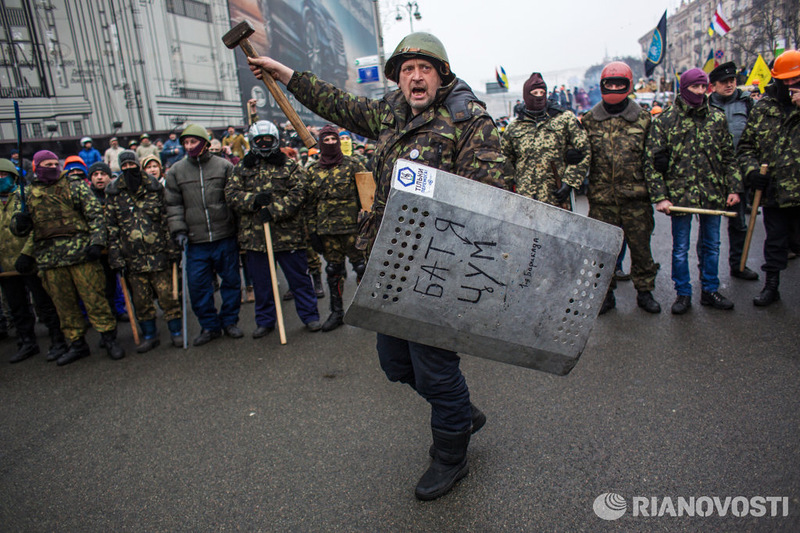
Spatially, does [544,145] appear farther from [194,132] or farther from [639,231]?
[194,132]

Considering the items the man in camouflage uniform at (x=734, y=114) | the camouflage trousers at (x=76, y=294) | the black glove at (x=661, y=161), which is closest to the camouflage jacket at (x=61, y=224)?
the camouflage trousers at (x=76, y=294)

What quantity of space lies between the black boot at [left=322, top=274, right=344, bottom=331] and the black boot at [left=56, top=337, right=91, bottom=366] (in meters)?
2.42

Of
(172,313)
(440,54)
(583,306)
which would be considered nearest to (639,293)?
(583,306)

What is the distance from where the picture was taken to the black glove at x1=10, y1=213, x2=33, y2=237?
4.75 m

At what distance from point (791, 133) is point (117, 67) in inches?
724

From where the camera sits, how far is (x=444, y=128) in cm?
228

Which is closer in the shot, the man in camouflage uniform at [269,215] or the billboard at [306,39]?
the man in camouflage uniform at [269,215]

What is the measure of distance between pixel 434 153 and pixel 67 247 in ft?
14.0

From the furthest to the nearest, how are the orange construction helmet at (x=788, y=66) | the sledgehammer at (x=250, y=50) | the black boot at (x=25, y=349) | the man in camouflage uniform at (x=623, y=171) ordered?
the black boot at (x=25, y=349), the man in camouflage uniform at (x=623, y=171), the orange construction helmet at (x=788, y=66), the sledgehammer at (x=250, y=50)

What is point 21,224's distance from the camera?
4766mm

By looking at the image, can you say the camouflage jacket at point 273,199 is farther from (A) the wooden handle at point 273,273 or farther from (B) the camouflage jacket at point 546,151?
(B) the camouflage jacket at point 546,151

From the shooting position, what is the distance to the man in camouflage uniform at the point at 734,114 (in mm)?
5473

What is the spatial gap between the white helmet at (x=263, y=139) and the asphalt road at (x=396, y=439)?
2027mm

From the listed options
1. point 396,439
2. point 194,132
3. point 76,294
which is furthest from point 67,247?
point 396,439
